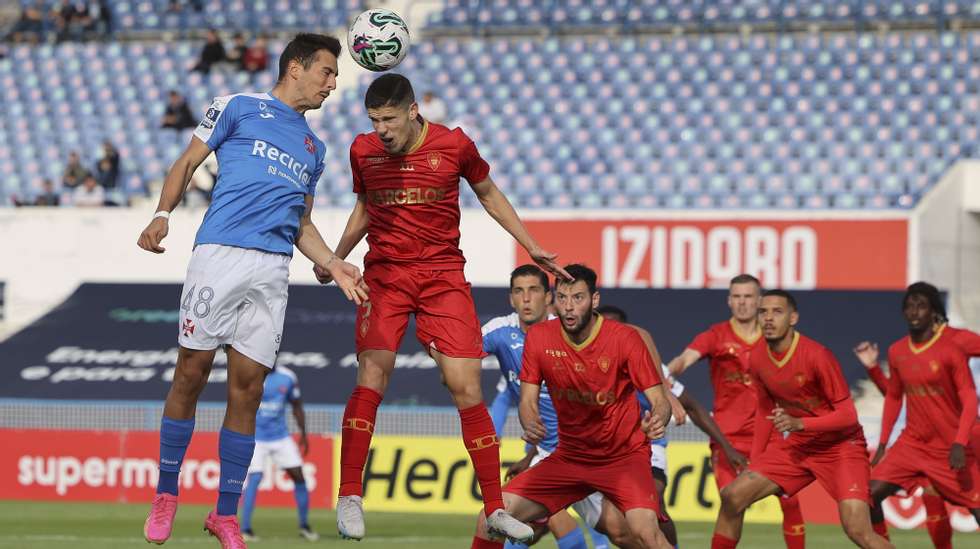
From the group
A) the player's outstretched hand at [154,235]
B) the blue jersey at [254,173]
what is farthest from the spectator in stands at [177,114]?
the player's outstretched hand at [154,235]

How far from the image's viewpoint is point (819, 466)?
1037 centimetres

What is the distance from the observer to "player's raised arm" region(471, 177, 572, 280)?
27.0 ft

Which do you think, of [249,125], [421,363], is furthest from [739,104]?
[249,125]

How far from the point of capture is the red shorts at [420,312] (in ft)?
26.7

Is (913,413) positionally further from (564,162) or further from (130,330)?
(130,330)

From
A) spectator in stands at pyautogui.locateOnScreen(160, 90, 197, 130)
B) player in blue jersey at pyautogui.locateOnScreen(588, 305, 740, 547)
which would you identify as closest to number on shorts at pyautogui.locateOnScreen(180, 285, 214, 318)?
player in blue jersey at pyautogui.locateOnScreen(588, 305, 740, 547)

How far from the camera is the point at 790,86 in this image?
22141 millimetres

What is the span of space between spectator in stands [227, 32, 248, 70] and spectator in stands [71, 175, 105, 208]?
122 inches

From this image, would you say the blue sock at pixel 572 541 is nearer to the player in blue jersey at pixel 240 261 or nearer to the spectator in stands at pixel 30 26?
the player in blue jersey at pixel 240 261

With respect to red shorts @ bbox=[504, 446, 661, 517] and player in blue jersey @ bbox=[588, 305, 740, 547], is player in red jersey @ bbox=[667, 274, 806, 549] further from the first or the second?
red shorts @ bbox=[504, 446, 661, 517]

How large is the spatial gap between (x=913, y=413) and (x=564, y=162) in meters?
10.6

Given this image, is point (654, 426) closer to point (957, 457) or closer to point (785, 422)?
point (785, 422)

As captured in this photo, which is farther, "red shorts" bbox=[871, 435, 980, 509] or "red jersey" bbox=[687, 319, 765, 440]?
"red jersey" bbox=[687, 319, 765, 440]

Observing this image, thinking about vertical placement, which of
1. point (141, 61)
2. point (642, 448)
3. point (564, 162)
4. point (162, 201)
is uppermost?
point (141, 61)
